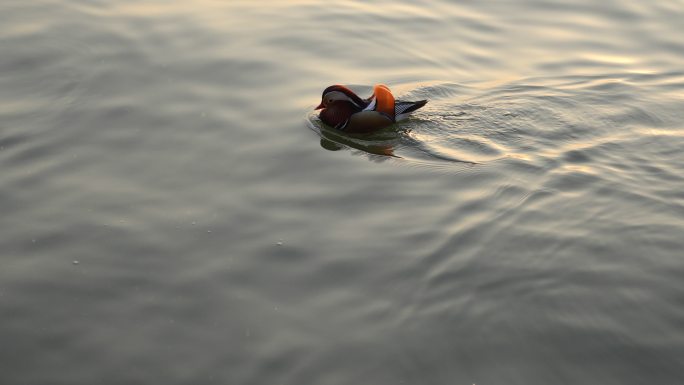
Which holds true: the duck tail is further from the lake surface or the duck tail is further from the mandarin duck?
the lake surface

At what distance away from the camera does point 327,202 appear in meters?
7.80

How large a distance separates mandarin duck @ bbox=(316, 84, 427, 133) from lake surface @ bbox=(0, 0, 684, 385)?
0.16 meters

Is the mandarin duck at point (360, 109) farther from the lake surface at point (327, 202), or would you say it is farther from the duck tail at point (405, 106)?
the lake surface at point (327, 202)

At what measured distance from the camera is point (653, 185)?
26.7ft

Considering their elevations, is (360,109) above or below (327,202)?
above

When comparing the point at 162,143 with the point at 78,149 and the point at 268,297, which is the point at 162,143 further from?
the point at 268,297

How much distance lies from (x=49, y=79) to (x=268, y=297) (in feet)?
15.3

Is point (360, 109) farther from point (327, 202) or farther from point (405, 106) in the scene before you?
point (327, 202)

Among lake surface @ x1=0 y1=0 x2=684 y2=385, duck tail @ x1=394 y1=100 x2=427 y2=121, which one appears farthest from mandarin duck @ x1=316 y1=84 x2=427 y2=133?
lake surface @ x1=0 y1=0 x2=684 y2=385

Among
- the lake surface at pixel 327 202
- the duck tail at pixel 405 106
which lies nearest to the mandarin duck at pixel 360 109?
the duck tail at pixel 405 106

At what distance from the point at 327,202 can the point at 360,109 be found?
76.6 inches

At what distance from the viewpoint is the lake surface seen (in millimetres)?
5965

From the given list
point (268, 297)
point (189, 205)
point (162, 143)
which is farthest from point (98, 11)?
point (268, 297)

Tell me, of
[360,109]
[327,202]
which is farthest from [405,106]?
[327,202]
